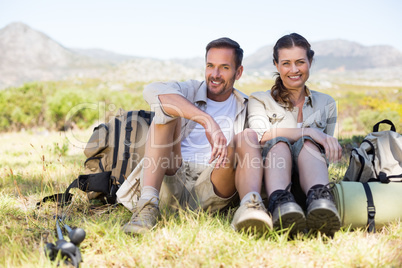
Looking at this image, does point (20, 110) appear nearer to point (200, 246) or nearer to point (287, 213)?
point (200, 246)

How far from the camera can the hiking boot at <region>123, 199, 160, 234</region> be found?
7.27 ft

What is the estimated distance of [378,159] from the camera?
2.80 meters

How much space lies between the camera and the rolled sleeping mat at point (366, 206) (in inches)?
94.0

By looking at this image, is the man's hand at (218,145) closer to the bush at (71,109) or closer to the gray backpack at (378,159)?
the gray backpack at (378,159)

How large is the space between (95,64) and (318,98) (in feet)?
518

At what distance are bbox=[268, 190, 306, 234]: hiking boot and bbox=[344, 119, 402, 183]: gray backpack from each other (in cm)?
96

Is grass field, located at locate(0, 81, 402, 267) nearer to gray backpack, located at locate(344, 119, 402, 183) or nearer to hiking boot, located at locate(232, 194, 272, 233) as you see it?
hiking boot, located at locate(232, 194, 272, 233)

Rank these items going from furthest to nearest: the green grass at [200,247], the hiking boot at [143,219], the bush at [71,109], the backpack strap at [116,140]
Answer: the bush at [71,109] → the backpack strap at [116,140] → the hiking boot at [143,219] → the green grass at [200,247]

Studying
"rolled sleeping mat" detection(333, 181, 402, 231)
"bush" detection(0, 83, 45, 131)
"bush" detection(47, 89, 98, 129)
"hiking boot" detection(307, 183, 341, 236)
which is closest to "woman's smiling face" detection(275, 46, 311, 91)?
"rolled sleeping mat" detection(333, 181, 402, 231)

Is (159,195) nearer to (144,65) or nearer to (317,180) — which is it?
(317,180)

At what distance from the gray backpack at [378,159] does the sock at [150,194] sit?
1646 mm

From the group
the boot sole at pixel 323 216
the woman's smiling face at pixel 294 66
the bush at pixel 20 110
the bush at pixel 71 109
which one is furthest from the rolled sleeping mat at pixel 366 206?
the bush at pixel 20 110

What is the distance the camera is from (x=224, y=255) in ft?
6.31

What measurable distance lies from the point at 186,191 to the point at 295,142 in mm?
1023
